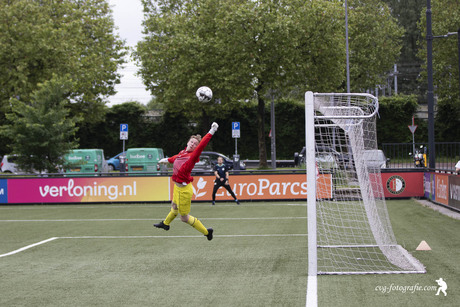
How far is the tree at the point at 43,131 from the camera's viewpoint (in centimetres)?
2784

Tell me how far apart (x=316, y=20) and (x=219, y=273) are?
1180 inches

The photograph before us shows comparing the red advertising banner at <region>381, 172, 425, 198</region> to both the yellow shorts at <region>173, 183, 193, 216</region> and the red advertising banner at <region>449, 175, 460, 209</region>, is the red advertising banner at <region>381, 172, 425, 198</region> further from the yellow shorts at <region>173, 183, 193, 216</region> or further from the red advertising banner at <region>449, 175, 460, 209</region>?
the yellow shorts at <region>173, 183, 193, 216</region>

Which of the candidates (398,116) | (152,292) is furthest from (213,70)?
(152,292)

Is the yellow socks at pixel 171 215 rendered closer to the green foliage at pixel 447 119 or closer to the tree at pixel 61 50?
the tree at pixel 61 50

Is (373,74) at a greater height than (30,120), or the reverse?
(373,74)

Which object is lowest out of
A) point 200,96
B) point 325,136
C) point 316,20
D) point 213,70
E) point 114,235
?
point 114,235

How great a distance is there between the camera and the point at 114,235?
14.5 meters

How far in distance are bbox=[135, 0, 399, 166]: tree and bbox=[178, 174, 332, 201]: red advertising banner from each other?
45.8ft

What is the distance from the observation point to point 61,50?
3719cm

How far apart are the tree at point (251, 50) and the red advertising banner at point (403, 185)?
47.9 feet

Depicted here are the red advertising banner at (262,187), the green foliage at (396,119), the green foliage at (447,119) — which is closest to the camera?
the red advertising banner at (262,187)

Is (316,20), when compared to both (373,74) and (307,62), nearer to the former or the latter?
(307,62)

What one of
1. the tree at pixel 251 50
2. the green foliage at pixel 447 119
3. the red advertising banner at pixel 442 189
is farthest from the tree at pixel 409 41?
the red advertising banner at pixel 442 189

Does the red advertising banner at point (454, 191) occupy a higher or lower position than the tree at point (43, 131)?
lower
